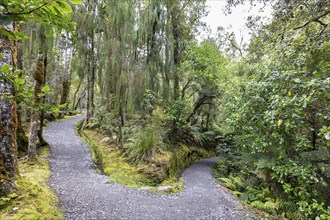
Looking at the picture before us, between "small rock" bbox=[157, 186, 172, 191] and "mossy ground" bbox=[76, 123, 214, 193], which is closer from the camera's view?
"small rock" bbox=[157, 186, 172, 191]

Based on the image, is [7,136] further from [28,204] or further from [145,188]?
[145,188]

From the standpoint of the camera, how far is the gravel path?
3201 mm

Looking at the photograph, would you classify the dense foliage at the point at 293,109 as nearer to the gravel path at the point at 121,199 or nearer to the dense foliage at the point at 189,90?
the dense foliage at the point at 189,90

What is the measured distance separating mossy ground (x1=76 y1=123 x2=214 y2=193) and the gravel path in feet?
1.25

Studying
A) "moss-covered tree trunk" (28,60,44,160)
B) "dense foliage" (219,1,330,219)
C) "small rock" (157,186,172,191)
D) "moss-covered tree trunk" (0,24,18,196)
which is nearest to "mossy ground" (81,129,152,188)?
"small rock" (157,186,172,191)

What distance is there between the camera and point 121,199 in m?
3.67

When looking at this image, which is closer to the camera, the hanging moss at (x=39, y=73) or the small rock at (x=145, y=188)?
the small rock at (x=145, y=188)

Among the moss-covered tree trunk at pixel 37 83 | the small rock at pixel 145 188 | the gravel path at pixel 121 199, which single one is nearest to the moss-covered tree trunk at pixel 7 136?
the gravel path at pixel 121 199

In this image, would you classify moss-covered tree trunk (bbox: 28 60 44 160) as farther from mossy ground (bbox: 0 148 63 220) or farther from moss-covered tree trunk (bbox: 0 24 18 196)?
moss-covered tree trunk (bbox: 0 24 18 196)

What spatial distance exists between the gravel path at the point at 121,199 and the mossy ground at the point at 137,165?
1.25 feet

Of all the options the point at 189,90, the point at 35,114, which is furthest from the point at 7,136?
the point at 189,90

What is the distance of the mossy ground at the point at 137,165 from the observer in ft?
16.0

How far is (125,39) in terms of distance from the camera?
5910mm

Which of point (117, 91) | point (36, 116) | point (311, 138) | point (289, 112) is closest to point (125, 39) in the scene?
point (117, 91)
